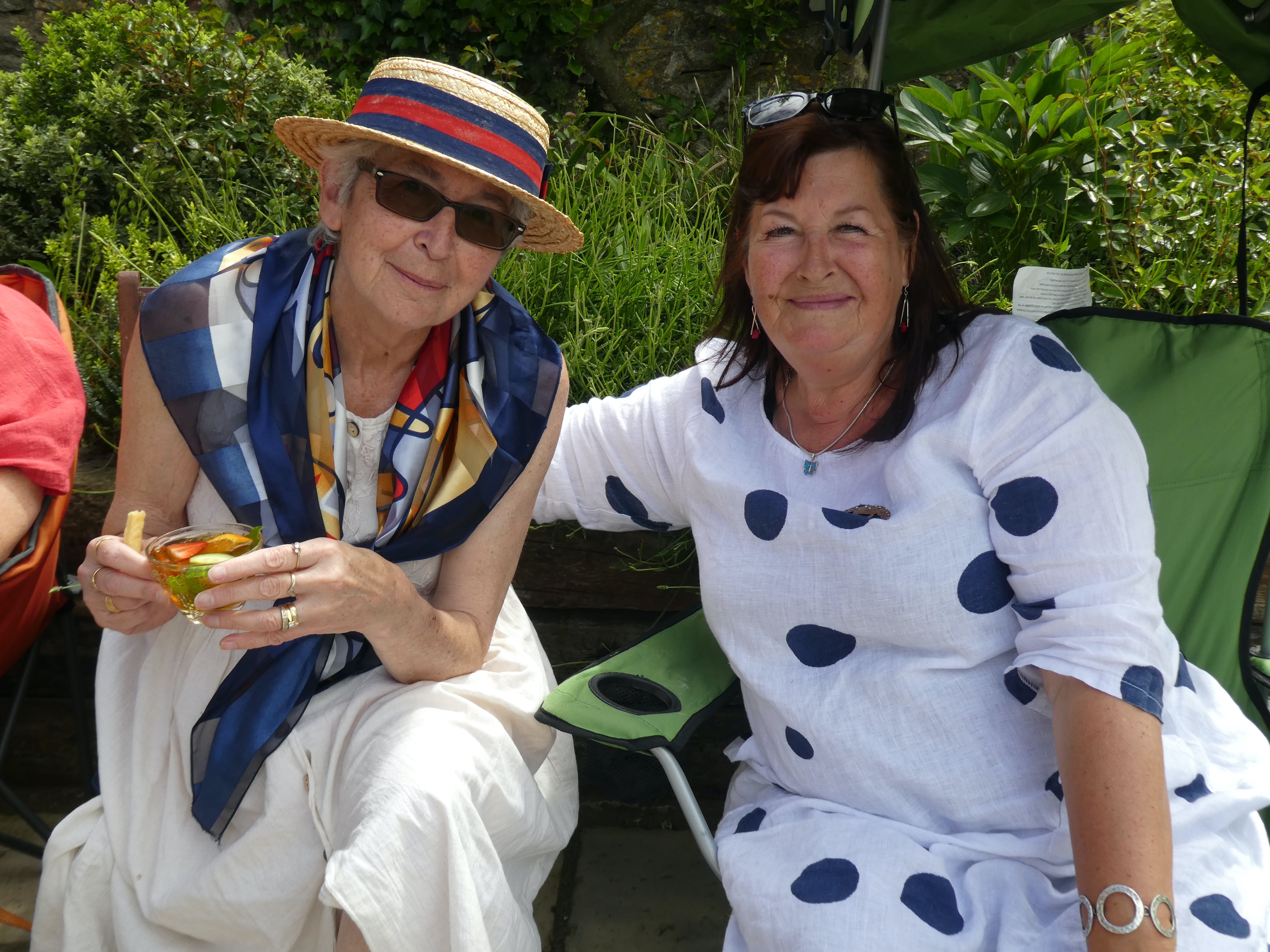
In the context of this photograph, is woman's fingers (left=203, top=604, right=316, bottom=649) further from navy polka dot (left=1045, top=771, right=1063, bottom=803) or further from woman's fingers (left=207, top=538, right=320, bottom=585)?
navy polka dot (left=1045, top=771, right=1063, bottom=803)

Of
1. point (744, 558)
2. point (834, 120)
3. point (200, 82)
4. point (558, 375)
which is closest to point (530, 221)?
point (558, 375)

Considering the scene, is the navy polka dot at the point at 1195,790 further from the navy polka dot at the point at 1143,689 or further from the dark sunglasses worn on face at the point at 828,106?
the dark sunglasses worn on face at the point at 828,106

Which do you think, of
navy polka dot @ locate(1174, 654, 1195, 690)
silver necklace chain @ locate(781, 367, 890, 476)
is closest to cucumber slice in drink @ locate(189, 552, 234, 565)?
silver necklace chain @ locate(781, 367, 890, 476)

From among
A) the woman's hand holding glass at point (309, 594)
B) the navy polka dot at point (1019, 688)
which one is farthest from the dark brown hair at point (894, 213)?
the woman's hand holding glass at point (309, 594)

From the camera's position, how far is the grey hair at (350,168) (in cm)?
189

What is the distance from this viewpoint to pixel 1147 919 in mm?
1398

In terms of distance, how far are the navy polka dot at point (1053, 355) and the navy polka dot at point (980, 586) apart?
36cm

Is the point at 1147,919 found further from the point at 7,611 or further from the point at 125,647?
the point at 7,611

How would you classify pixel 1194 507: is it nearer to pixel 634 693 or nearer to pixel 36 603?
pixel 634 693

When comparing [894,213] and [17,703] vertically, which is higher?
[894,213]

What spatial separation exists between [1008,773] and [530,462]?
1.08 m

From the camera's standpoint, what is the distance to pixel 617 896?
2686 millimetres

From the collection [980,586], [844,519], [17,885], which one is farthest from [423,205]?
[17,885]

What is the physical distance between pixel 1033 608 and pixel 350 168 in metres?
1.51
